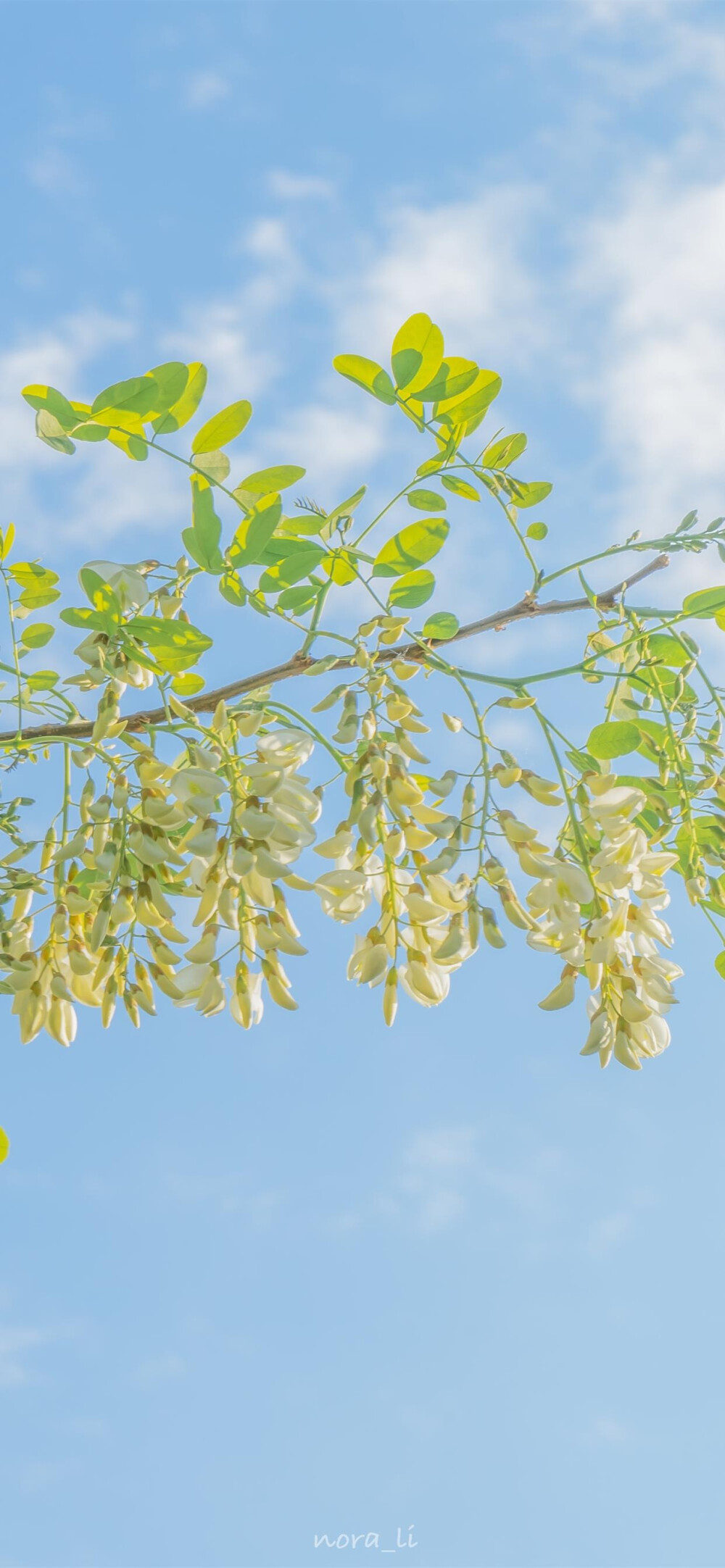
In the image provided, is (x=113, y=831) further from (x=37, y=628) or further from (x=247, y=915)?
(x=37, y=628)

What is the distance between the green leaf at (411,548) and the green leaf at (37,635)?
0.48m

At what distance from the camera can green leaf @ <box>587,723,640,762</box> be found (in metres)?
1.36

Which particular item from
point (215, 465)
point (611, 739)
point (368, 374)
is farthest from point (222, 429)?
point (611, 739)

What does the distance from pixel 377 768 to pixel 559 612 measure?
33 cm

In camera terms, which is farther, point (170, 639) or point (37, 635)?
point (37, 635)

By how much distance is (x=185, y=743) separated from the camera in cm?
119

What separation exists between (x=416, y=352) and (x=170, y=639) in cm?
40

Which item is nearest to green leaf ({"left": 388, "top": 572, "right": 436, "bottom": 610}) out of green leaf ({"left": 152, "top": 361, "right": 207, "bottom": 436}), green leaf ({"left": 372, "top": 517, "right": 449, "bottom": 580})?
green leaf ({"left": 372, "top": 517, "right": 449, "bottom": 580})

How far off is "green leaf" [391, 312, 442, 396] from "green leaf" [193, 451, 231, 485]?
0.20 meters

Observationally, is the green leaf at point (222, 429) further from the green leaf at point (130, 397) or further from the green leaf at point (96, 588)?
the green leaf at point (96, 588)

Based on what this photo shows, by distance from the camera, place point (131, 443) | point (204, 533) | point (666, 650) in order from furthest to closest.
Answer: point (666, 650) → point (131, 443) → point (204, 533)

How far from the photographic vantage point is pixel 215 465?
1.36 metres

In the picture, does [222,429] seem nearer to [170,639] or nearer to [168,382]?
[168,382]

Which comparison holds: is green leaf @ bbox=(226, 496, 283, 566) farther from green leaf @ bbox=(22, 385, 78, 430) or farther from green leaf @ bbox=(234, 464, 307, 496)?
green leaf @ bbox=(22, 385, 78, 430)
